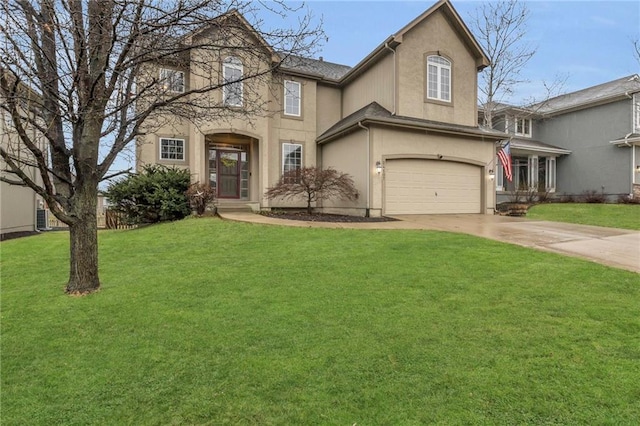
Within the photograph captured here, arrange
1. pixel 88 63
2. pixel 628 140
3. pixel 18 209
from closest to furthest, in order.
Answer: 1. pixel 88 63
2. pixel 18 209
3. pixel 628 140

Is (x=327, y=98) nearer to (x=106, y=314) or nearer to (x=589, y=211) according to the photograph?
(x=589, y=211)

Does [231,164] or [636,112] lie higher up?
[636,112]

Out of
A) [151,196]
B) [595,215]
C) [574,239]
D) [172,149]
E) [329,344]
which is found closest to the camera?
[329,344]

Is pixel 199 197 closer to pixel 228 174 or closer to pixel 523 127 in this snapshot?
pixel 228 174

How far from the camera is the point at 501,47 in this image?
20469mm

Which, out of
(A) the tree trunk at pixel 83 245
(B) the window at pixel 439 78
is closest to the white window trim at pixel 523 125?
(B) the window at pixel 439 78

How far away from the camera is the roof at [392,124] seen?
12633mm

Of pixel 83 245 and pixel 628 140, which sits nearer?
pixel 83 245

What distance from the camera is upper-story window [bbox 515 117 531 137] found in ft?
78.3

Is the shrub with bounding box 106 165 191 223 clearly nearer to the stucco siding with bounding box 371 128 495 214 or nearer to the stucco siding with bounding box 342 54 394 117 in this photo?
the stucco siding with bounding box 371 128 495 214

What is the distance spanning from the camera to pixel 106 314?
407cm

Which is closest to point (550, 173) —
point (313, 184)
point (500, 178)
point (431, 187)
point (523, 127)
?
point (523, 127)

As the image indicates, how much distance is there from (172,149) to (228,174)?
8.26ft

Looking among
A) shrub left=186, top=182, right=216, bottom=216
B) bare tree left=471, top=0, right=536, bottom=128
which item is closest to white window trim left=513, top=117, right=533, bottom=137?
bare tree left=471, top=0, right=536, bottom=128
